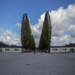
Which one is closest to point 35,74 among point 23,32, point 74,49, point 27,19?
point 23,32

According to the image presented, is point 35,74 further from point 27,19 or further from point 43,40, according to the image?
point 27,19

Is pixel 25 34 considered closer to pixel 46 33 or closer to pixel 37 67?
pixel 46 33

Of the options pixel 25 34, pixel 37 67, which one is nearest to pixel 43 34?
pixel 25 34

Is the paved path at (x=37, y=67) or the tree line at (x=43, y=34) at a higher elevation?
the tree line at (x=43, y=34)

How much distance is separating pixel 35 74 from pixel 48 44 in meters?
17.2

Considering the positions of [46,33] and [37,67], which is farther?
[46,33]

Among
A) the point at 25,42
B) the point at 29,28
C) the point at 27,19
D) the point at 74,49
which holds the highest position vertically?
the point at 27,19

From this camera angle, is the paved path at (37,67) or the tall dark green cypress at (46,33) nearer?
the paved path at (37,67)

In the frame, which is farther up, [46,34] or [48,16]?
[48,16]

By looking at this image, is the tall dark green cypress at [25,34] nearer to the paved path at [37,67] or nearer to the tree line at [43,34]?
the tree line at [43,34]

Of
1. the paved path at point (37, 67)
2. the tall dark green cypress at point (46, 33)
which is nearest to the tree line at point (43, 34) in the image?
the tall dark green cypress at point (46, 33)

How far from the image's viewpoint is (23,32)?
21953 mm

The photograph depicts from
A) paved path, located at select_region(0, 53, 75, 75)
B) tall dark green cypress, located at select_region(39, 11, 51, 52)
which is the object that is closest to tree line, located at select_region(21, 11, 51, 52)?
tall dark green cypress, located at select_region(39, 11, 51, 52)

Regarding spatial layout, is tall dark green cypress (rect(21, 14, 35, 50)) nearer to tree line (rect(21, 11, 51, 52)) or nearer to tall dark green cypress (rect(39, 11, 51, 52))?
tree line (rect(21, 11, 51, 52))
